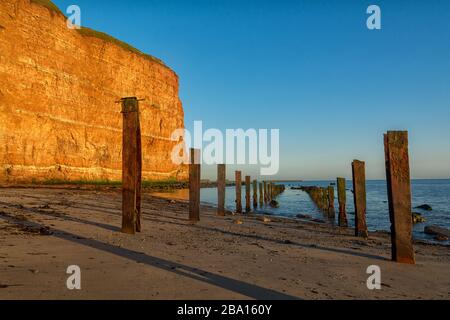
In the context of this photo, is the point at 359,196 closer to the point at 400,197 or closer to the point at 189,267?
the point at 400,197

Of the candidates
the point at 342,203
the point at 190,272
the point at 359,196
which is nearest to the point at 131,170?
the point at 190,272

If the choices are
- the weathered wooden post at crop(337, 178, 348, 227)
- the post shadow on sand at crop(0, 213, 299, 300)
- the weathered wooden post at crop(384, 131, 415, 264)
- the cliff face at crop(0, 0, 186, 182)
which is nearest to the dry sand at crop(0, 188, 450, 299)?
the post shadow on sand at crop(0, 213, 299, 300)

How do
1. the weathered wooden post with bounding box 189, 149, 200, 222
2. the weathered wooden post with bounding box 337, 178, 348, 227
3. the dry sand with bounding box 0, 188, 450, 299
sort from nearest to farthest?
the dry sand with bounding box 0, 188, 450, 299, the weathered wooden post with bounding box 189, 149, 200, 222, the weathered wooden post with bounding box 337, 178, 348, 227

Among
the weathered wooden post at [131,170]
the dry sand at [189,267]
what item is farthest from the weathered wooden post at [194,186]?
the weathered wooden post at [131,170]

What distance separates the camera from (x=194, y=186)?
1266 centimetres

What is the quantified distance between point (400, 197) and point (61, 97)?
40485 mm

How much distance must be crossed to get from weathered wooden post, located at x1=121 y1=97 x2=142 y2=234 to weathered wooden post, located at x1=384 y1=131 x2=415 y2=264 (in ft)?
18.3

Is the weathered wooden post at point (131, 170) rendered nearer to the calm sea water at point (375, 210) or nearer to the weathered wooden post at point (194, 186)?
the weathered wooden post at point (194, 186)

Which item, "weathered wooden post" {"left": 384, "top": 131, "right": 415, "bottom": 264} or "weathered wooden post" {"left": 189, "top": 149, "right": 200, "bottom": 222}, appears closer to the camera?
"weathered wooden post" {"left": 384, "top": 131, "right": 415, "bottom": 264}

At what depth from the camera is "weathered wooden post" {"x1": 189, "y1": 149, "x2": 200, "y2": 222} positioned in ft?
39.5

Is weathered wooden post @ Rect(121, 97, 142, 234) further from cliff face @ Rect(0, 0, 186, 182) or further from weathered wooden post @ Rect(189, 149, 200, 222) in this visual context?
cliff face @ Rect(0, 0, 186, 182)
